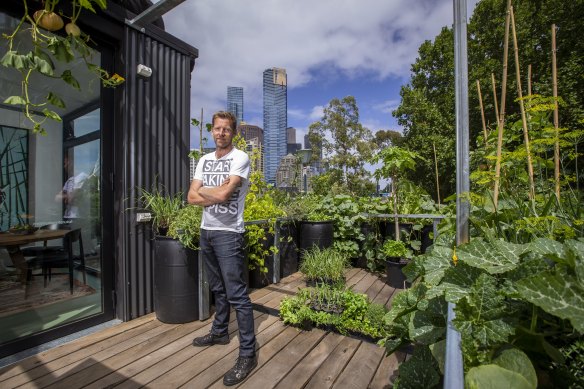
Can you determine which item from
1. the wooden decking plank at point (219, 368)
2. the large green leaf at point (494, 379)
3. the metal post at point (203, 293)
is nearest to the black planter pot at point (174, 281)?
the metal post at point (203, 293)

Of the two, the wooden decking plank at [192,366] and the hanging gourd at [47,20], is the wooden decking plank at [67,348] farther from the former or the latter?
the hanging gourd at [47,20]

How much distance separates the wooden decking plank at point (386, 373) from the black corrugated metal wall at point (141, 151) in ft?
6.69

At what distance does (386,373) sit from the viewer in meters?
1.72

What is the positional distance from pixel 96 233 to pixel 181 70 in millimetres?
1811

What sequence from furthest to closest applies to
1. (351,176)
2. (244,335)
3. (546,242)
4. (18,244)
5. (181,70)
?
(351,176) < (181,70) < (18,244) < (244,335) < (546,242)

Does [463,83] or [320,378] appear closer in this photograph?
[463,83]

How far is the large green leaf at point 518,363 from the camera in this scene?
622 mm

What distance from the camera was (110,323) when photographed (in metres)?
2.41

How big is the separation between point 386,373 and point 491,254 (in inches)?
48.4

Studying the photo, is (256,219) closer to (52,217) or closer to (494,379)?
(52,217)

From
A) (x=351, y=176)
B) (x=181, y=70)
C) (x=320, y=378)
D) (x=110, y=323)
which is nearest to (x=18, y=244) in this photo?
(x=110, y=323)

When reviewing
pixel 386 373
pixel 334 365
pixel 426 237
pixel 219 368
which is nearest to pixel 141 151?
pixel 219 368

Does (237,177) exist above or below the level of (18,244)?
above

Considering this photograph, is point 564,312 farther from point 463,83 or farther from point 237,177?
point 237,177
